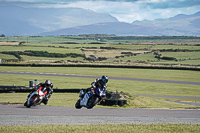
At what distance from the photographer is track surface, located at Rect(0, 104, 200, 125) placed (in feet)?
93.2

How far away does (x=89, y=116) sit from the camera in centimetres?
3148

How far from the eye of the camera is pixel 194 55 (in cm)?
16188

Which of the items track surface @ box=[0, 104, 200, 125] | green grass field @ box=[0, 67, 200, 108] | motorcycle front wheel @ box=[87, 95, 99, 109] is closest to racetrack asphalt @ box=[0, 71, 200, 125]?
track surface @ box=[0, 104, 200, 125]

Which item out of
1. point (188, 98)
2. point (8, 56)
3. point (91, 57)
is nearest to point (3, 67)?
point (8, 56)

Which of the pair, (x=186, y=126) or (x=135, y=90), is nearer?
(x=186, y=126)

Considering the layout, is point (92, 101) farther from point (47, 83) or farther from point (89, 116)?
point (89, 116)

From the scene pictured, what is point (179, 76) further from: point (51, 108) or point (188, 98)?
point (51, 108)

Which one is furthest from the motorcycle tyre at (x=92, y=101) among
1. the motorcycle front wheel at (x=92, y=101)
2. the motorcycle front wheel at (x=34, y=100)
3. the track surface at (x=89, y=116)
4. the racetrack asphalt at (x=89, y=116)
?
the track surface at (x=89, y=116)

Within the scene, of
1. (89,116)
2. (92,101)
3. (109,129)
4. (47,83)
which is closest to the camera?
(92,101)

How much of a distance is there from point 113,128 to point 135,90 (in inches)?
1647

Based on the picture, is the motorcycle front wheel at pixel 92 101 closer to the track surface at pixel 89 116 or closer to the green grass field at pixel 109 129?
the green grass field at pixel 109 129

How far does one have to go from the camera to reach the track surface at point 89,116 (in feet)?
93.2

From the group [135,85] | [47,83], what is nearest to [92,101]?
[47,83]

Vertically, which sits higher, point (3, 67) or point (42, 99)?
point (42, 99)
